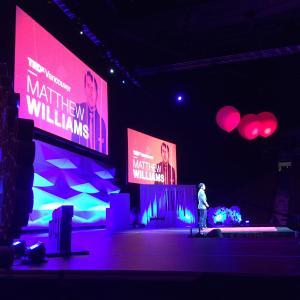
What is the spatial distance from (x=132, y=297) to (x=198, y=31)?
7.34 m

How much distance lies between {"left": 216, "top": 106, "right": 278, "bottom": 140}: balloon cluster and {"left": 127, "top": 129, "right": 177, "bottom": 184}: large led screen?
3925 mm

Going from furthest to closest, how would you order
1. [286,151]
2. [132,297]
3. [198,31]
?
1. [286,151]
2. [198,31]
3. [132,297]

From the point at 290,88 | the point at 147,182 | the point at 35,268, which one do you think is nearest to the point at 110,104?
the point at 147,182

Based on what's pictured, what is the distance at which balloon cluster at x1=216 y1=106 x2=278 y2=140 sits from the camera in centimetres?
658

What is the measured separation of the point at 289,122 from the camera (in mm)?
12195

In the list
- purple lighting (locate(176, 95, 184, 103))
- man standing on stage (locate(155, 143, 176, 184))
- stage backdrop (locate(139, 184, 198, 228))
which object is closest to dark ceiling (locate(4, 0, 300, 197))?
purple lighting (locate(176, 95, 184, 103))

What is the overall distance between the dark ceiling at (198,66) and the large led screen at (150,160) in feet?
1.11

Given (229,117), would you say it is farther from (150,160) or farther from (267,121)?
(150,160)

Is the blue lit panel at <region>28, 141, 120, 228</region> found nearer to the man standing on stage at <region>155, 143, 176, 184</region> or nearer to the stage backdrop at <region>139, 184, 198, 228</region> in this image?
the stage backdrop at <region>139, 184, 198, 228</region>

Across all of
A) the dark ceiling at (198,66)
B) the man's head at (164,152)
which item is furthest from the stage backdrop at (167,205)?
the dark ceiling at (198,66)

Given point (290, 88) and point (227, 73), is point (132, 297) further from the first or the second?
point (290, 88)

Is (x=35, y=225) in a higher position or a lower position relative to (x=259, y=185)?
lower

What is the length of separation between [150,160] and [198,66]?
3.18 m

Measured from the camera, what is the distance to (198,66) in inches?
376
